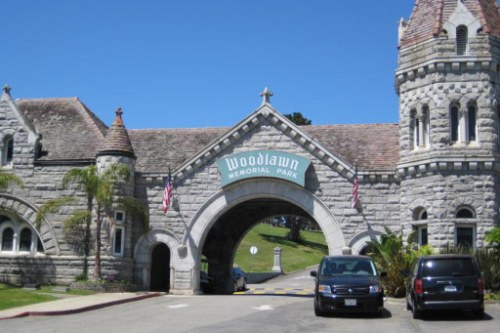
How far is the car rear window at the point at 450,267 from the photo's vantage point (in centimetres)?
1743

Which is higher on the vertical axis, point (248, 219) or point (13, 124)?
point (13, 124)

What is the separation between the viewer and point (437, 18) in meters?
26.8

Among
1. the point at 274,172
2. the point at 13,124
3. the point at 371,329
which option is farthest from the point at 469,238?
the point at 13,124

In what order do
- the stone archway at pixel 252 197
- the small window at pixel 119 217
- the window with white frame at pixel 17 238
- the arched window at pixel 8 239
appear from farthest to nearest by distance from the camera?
the arched window at pixel 8 239 < the window with white frame at pixel 17 238 < the small window at pixel 119 217 < the stone archway at pixel 252 197

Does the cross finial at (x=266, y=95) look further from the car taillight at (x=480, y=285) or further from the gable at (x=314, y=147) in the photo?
the car taillight at (x=480, y=285)

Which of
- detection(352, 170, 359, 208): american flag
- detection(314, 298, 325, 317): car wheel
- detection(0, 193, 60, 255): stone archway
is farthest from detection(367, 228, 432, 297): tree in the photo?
detection(0, 193, 60, 255): stone archway

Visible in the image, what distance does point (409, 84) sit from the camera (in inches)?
1076

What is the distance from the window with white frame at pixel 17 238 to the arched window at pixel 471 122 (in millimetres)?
18248

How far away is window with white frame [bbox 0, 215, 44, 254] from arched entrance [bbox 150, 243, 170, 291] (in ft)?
16.5

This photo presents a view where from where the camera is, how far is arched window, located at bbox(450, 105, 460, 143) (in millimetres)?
26141

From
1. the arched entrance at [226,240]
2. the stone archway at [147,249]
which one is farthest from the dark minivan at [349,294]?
the arched entrance at [226,240]

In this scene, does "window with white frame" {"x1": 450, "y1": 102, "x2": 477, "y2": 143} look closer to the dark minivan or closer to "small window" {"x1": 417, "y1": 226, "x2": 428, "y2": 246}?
"small window" {"x1": 417, "y1": 226, "x2": 428, "y2": 246}

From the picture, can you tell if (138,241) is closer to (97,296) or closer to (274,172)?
(97,296)

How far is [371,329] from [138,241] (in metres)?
15.2
